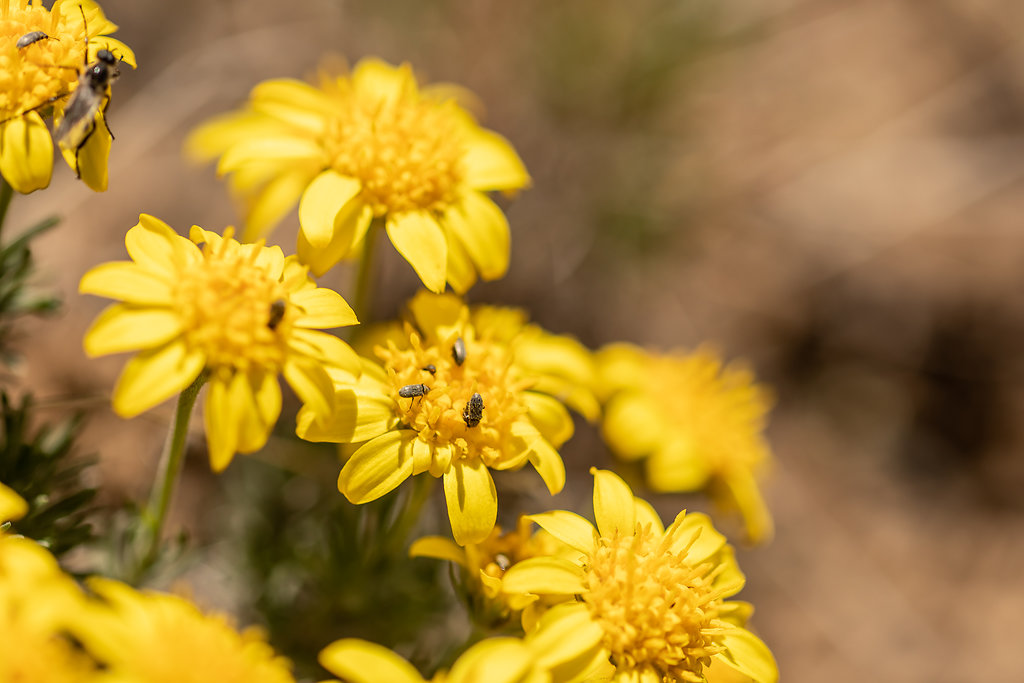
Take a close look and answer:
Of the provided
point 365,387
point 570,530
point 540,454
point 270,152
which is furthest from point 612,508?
point 270,152

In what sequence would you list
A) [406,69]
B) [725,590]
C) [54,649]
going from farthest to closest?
[406,69] < [725,590] < [54,649]

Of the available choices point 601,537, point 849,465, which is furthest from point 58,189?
point 849,465

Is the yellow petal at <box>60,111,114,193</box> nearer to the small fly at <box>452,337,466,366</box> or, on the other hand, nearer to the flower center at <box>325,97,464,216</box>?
the flower center at <box>325,97,464,216</box>

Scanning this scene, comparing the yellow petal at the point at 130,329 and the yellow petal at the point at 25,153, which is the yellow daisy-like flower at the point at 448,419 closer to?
the yellow petal at the point at 130,329

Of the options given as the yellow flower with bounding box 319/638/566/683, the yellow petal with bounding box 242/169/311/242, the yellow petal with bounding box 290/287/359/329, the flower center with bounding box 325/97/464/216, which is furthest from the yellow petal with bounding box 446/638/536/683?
the yellow petal with bounding box 242/169/311/242

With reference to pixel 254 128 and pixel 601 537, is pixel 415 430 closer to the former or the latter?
pixel 601 537

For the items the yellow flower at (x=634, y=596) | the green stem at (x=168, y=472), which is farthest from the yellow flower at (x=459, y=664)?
the green stem at (x=168, y=472)

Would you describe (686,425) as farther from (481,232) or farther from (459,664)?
(459,664)
